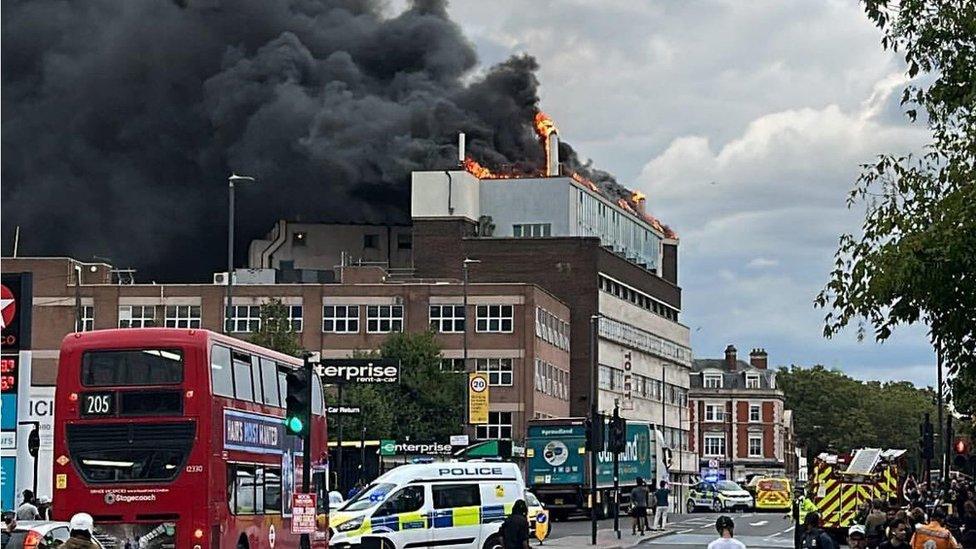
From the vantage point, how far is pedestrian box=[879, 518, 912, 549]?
66.5 ft

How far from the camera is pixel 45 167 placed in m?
124

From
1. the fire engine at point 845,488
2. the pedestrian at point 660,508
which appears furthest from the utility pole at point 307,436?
the pedestrian at point 660,508

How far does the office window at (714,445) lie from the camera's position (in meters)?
163

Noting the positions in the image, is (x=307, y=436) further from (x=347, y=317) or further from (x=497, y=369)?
(x=497, y=369)

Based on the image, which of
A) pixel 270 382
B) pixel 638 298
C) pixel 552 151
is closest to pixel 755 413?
pixel 552 151

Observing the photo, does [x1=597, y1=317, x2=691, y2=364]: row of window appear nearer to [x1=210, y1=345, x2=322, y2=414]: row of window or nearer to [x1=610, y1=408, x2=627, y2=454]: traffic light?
[x1=610, y1=408, x2=627, y2=454]: traffic light

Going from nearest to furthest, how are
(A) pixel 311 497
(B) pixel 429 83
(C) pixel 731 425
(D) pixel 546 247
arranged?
(A) pixel 311 497 → (D) pixel 546 247 → (B) pixel 429 83 → (C) pixel 731 425

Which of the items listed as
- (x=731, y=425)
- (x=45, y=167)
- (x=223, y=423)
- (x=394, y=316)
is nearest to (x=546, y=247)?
(x=394, y=316)

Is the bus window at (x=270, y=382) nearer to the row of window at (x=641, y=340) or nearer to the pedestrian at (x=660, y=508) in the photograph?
the pedestrian at (x=660, y=508)

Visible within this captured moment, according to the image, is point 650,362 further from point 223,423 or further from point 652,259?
point 223,423

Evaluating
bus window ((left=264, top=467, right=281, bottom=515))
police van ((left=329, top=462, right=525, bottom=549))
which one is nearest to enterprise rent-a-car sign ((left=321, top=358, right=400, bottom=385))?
police van ((left=329, top=462, right=525, bottom=549))

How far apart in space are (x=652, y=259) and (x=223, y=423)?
109644 millimetres

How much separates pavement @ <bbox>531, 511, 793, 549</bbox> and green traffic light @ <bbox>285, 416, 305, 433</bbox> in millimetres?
19580

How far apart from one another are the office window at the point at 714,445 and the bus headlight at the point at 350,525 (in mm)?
132730
